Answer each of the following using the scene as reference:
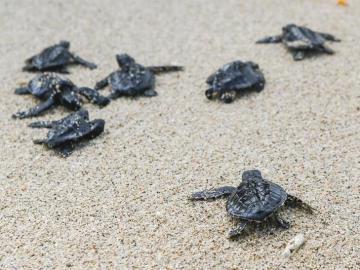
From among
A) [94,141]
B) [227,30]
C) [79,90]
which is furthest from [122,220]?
[227,30]

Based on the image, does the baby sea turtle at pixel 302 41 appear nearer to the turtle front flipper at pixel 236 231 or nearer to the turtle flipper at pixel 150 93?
the turtle flipper at pixel 150 93

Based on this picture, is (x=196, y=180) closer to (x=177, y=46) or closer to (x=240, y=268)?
(x=240, y=268)

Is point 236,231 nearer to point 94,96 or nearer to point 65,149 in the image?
point 65,149

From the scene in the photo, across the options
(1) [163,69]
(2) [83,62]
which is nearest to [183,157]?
(1) [163,69]

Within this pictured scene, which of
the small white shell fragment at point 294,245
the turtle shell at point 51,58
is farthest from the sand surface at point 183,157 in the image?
the turtle shell at point 51,58

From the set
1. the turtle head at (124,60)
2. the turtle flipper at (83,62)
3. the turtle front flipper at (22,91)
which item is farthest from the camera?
the turtle flipper at (83,62)

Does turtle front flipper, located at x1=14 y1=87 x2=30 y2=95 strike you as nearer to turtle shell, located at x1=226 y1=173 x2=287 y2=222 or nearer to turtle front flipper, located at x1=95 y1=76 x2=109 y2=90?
turtle front flipper, located at x1=95 y1=76 x2=109 y2=90
